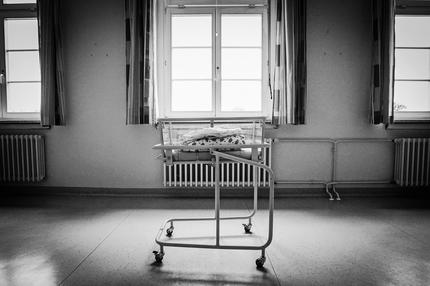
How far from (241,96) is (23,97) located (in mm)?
2690

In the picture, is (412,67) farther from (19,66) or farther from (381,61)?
(19,66)

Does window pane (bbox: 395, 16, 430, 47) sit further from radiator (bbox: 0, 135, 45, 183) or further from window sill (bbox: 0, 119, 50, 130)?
radiator (bbox: 0, 135, 45, 183)

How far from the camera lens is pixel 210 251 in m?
2.17

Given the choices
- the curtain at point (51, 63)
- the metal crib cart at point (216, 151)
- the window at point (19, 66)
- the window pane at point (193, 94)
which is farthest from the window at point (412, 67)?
the window at point (19, 66)

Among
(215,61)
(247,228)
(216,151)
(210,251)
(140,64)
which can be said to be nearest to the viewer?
(216,151)

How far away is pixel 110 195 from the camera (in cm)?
384

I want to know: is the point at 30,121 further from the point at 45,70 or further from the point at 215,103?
the point at 215,103

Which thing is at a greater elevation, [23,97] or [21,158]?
[23,97]

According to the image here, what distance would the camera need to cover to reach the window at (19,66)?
155 inches

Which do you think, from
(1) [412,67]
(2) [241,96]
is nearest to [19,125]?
(2) [241,96]

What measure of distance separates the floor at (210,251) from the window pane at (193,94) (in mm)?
1180

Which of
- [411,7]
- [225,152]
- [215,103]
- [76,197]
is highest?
[411,7]

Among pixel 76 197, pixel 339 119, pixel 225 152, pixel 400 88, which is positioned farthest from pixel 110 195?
pixel 400 88

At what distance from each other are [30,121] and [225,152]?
2.97 m
